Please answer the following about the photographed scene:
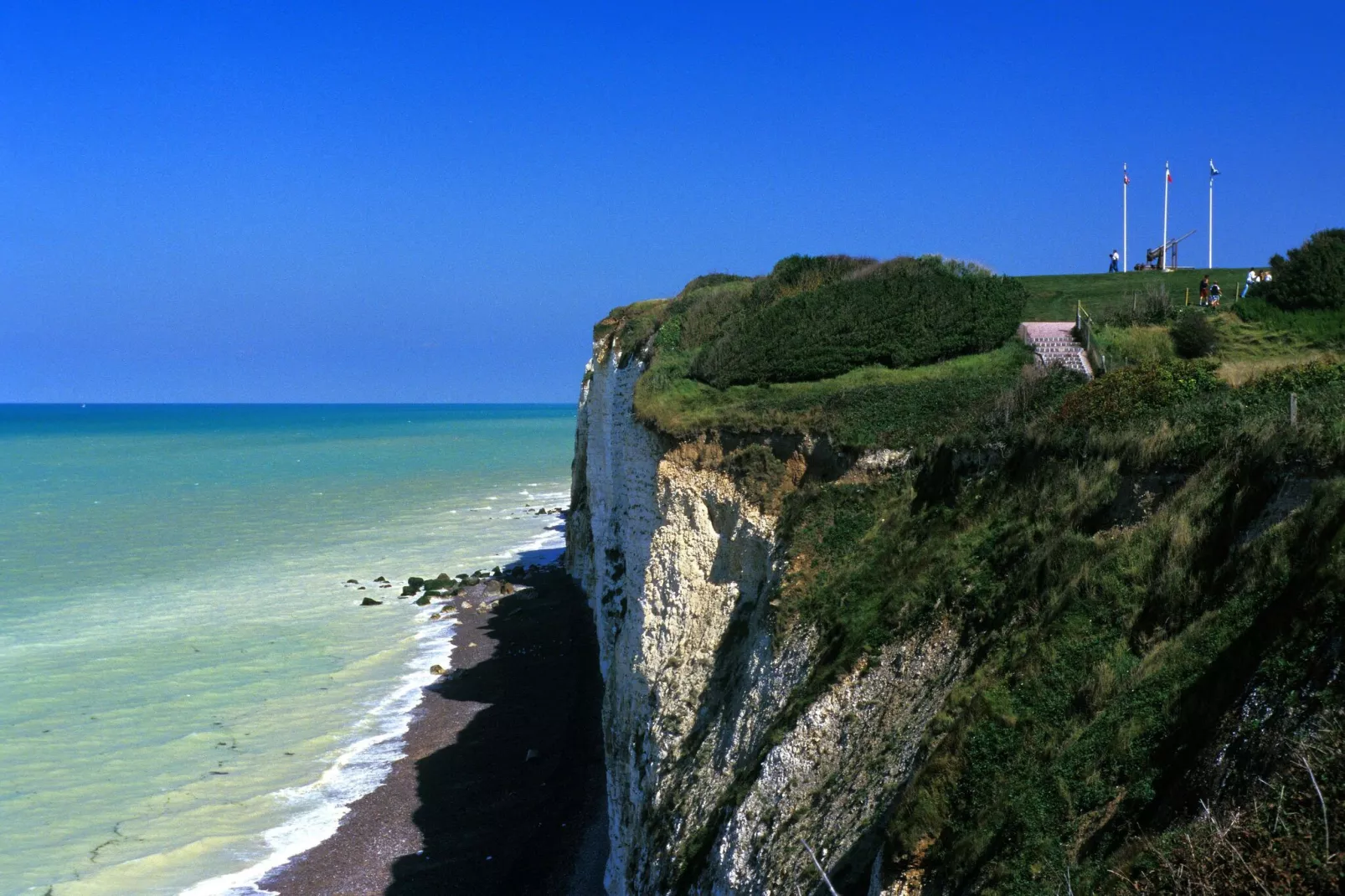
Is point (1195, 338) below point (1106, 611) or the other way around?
the other way around

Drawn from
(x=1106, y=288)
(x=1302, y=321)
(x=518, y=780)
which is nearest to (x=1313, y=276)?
(x=1302, y=321)

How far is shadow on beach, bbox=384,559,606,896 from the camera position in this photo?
23.0 m

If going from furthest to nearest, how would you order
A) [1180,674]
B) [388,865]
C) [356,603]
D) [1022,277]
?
[356,603] → [1022,277] → [388,865] → [1180,674]

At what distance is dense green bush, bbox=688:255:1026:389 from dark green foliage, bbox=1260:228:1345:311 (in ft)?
18.4

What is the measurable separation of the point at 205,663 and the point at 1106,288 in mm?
30406

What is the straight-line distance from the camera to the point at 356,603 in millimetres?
46562

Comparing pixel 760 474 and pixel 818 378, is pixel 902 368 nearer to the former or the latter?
pixel 818 378

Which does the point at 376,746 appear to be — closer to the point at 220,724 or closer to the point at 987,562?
the point at 220,724

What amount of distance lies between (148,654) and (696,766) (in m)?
27.4

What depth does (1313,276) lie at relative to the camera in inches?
960

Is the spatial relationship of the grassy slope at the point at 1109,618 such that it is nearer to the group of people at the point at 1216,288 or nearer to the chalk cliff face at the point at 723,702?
the chalk cliff face at the point at 723,702

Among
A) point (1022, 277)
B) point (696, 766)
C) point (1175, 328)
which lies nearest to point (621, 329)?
point (1022, 277)

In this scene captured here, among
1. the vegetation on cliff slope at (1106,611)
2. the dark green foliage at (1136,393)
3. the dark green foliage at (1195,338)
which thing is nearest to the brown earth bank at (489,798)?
the vegetation on cliff slope at (1106,611)

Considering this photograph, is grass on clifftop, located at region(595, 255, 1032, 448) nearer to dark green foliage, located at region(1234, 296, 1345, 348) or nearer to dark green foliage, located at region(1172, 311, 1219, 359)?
dark green foliage, located at region(1172, 311, 1219, 359)
